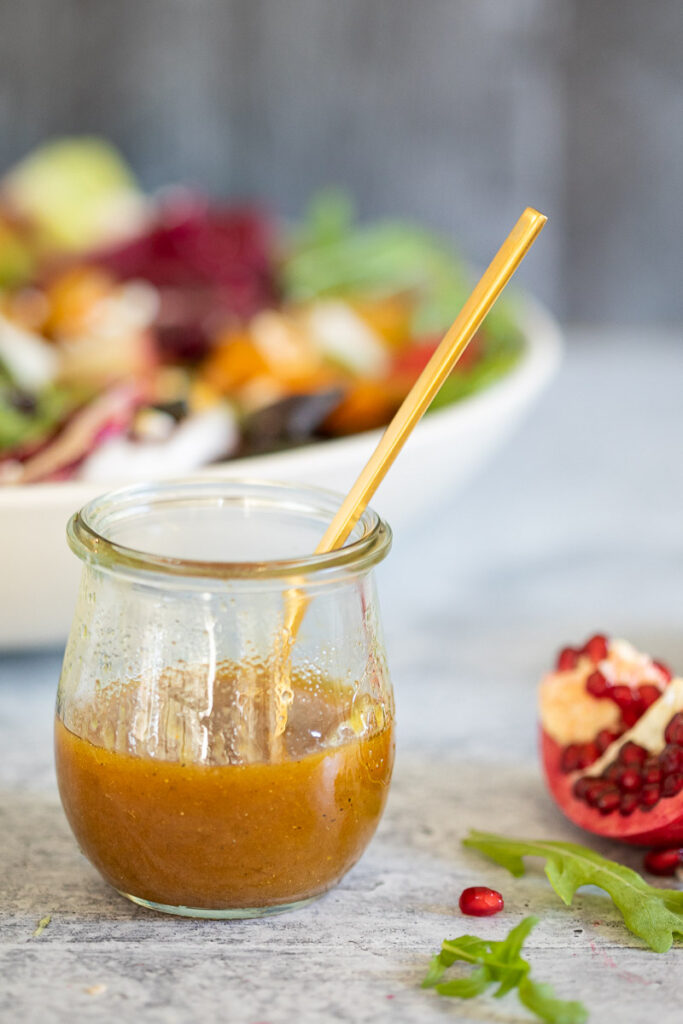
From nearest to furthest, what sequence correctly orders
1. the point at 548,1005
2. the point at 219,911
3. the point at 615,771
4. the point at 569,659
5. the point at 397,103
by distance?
1. the point at 548,1005
2. the point at 219,911
3. the point at 615,771
4. the point at 569,659
5. the point at 397,103

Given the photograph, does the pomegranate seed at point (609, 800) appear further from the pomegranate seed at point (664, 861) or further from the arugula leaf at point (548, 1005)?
the arugula leaf at point (548, 1005)

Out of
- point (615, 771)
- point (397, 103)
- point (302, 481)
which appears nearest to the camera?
point (615, 771)

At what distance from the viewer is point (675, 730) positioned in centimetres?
90

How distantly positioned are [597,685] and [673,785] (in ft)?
0.38

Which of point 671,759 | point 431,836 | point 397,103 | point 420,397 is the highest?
point 397,103

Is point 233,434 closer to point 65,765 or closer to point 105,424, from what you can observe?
point 105,424

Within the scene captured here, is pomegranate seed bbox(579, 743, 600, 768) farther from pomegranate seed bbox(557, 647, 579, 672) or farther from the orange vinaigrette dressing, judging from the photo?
the orange vinaigrette dressing

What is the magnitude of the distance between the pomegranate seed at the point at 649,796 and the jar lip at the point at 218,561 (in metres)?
0.27

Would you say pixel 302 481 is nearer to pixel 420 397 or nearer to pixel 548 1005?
pixel 420 397

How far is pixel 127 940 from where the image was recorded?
0.82 m

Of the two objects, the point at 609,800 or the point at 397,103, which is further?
the point at 397,103

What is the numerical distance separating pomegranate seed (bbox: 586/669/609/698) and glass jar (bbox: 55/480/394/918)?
21 cm

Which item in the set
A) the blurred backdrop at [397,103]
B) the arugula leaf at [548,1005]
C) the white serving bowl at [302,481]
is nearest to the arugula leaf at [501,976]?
the arugula leaf at [548,1005]

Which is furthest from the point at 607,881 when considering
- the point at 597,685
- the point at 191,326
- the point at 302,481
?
the point at 191,326
